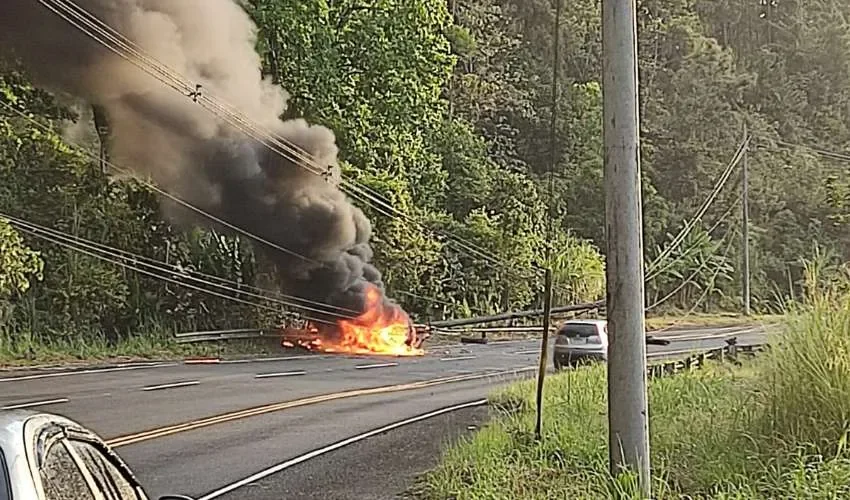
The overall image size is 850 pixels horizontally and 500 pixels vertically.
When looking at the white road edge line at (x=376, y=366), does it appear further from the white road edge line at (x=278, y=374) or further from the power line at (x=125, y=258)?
the power line at (x=125, y=258)

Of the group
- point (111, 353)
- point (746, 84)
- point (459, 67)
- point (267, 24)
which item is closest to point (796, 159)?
point (746, 84)

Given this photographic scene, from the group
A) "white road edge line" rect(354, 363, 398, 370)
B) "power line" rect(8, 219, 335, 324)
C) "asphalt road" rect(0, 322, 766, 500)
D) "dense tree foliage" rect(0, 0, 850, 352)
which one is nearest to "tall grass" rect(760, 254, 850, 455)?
"asphalt road" rect(0, 322, 766, 500)

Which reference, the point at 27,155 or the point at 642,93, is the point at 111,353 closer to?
the point at 27,155

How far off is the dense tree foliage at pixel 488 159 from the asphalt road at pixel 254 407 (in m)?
5.11

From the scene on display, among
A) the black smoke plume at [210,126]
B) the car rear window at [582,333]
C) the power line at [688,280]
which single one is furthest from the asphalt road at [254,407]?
the power line at [688,280]

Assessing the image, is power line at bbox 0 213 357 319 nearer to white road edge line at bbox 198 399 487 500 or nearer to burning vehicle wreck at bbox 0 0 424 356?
burning vehicle wreck at bbox 0 0 424 356

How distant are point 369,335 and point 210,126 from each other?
7414 millimetres

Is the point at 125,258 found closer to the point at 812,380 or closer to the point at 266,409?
the point at 266,409

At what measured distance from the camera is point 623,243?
8094 millimetres

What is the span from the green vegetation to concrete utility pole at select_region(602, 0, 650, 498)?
45cm

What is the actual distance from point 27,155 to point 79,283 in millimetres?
3953

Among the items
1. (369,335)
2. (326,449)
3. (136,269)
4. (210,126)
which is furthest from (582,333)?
(326,449)

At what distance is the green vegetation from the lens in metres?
8.11

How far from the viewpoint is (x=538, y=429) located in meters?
11.1
